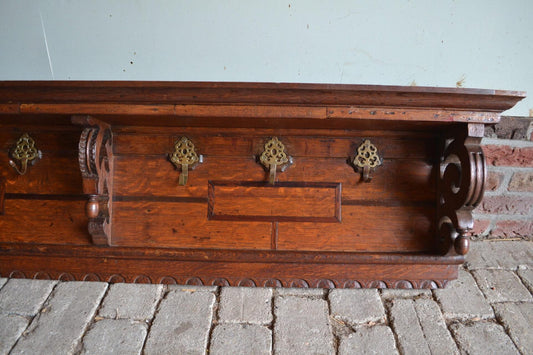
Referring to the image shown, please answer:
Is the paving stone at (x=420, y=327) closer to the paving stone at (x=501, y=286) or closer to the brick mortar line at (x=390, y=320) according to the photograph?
the brick mortar line at (x=390, y=320)

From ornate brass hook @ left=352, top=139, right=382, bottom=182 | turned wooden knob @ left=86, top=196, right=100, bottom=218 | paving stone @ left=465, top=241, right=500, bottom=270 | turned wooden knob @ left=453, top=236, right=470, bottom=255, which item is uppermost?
ornate brass hook @ left=352, top=139, right=382, bottom=182

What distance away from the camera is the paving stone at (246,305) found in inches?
45.4

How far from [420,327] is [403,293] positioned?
0.18 meters

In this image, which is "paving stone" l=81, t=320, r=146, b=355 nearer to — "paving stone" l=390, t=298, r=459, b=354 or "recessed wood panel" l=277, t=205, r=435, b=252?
"recessed wood panel" l=277, t=205, r=435, b=252

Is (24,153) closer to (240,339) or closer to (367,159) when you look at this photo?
(240,339)

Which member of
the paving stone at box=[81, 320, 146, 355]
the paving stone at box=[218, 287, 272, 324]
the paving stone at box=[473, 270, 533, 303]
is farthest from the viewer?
the paving stone at box=[473, 270, 533, 303]

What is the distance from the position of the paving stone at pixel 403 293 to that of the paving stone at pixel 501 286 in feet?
0.78

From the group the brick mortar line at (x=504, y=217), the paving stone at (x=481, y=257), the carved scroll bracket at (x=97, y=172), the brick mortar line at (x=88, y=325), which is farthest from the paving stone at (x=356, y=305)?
the carved scroll bracket at (x=97, y=172)

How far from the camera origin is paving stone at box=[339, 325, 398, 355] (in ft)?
3.40

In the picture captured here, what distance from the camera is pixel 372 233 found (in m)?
1.35

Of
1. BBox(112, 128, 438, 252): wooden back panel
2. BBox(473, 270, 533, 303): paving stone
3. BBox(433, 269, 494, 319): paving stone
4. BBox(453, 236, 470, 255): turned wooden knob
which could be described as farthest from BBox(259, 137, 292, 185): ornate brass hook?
BBox(473, 270, 533, 303): paving stone

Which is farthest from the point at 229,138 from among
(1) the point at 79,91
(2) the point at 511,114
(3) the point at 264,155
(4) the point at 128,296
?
(2) the point at 511,114

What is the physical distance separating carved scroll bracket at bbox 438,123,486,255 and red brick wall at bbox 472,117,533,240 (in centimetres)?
38

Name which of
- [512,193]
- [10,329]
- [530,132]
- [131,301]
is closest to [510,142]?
[530,132]
